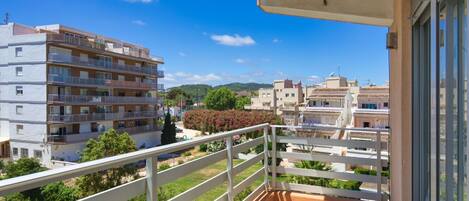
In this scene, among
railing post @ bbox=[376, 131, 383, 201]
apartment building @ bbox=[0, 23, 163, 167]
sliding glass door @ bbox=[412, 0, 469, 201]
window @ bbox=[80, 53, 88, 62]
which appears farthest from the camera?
window @ bbox=[80, 53, 88, 62]

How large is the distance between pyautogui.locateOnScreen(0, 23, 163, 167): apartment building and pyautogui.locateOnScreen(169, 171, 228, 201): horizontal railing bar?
21179 mm

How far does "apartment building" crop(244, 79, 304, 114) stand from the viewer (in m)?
37.2

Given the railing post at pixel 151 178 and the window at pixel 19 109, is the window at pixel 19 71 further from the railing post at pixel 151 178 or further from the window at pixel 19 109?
the railing post at pixel 151 178

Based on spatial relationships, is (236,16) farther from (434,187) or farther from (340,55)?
(434,187)

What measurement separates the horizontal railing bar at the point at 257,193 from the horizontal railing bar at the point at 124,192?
147 centimetres

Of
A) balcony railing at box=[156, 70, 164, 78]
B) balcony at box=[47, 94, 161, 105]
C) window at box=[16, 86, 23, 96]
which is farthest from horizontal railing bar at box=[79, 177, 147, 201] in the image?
balcony railing at box=[156, 70, 164, 78]

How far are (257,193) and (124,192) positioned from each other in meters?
1.88

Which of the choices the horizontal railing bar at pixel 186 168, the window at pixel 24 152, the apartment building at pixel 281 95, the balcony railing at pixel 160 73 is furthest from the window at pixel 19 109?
the horizontal railing bar at pixel 186 168

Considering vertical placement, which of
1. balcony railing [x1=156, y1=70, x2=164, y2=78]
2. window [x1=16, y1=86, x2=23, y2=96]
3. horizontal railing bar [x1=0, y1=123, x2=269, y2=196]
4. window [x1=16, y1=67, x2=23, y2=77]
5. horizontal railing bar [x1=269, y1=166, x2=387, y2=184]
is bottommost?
horizontal railing bar [x1=269, y1=166, x2=387, y2=184]

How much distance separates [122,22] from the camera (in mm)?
44781

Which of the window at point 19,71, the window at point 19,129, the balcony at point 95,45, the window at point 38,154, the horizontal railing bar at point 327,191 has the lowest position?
the window at point 38,154

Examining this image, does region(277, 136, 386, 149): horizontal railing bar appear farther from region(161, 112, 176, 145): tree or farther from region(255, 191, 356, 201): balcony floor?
region(161, 112, 176, 145): tree

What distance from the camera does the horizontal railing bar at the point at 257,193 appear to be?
2.86 m

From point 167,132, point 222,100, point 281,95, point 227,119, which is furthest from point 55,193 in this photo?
point 222,100
